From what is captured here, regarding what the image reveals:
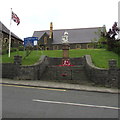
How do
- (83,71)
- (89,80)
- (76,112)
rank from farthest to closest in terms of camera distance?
(83,71) → (89,80) → (76,112)

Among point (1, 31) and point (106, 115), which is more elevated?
point (1, 31)

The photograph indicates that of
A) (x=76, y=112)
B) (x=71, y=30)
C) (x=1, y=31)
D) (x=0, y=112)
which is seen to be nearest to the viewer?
Result: (x=0, y=112)

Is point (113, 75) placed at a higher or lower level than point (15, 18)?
lower

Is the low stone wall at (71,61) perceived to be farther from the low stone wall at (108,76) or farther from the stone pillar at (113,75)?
the stone pillar at (113,75)

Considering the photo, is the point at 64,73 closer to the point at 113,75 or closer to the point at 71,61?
the point at 113,75

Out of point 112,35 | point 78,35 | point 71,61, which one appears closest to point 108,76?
point 71,61

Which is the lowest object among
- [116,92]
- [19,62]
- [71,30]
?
[116,92]

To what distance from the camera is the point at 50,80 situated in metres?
13.4

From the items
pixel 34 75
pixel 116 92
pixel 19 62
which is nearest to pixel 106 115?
pixel 116 92

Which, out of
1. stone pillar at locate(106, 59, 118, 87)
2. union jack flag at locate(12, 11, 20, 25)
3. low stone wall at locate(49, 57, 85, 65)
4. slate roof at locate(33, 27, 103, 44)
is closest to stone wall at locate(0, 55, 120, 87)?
stone pillar at locate(106, 59, 118, 87)

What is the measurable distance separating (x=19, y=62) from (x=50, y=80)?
12.8 ft

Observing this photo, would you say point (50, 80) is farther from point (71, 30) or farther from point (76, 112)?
point (71, 30)

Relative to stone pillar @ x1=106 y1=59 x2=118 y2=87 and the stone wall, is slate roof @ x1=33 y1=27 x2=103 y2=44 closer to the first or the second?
the stone wall

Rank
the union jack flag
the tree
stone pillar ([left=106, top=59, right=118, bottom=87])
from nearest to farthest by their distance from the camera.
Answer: stone pillar ([left=106, top=59, right=118, bottom=87]) → the union jack flag → the tree
